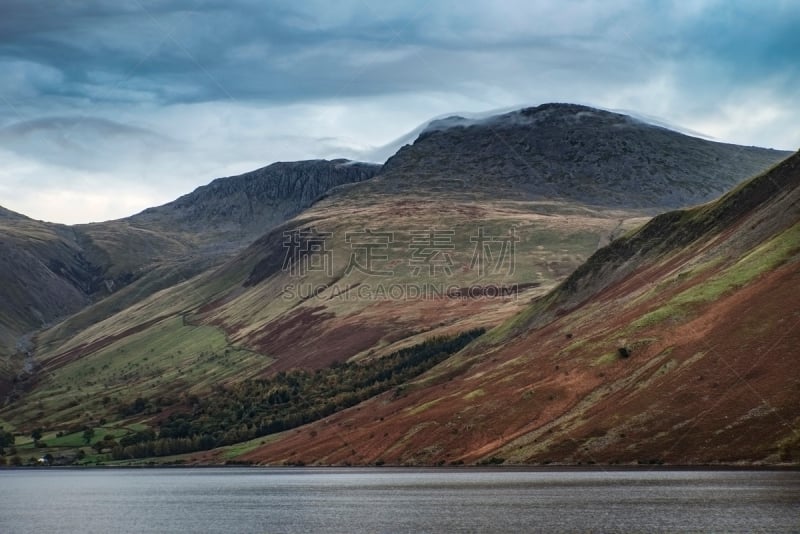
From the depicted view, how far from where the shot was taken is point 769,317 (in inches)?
5969

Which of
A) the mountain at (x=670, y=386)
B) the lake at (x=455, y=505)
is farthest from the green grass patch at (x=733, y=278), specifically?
the lake at (x=455, y=505)

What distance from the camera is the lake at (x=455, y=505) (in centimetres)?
8669

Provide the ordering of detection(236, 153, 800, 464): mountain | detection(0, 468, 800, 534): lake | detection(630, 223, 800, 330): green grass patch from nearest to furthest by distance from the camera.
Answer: detection(0, 468, 800, 534): lake → detection(236, 153, 800, 464): mountain → detection(630, 223, 800, 330): green grass patch

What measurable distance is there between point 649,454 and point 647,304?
5440cm

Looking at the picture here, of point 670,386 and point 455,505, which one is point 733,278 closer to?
point 670,386

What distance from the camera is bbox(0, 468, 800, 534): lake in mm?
86688

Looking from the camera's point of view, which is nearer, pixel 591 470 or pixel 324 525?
pixel 324 525

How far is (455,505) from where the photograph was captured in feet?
358

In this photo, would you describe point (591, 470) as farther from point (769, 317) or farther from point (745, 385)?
point (769, 317)

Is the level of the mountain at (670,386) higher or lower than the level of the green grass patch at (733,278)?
lower

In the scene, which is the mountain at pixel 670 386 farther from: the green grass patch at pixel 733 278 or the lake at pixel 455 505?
the lake at pixel 455 505

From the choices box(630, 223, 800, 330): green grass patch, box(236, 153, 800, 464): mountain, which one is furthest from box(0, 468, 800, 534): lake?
box(630, 223, 800, 330): green grass patch

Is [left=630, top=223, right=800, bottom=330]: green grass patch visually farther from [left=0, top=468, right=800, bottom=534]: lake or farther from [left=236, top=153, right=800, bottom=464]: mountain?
[left=0, top=468, right=800, bottom=534]: lake

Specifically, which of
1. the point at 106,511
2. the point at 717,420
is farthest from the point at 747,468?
the point at 106,511
